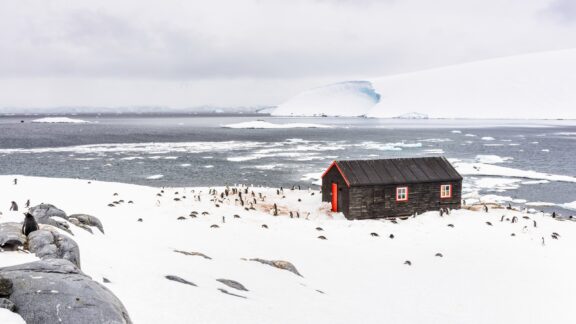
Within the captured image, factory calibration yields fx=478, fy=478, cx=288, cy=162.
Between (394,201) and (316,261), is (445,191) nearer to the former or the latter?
(394,201)

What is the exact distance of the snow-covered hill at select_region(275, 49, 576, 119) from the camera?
521 feet

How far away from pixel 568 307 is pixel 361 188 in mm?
14147

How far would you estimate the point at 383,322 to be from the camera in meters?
15.4

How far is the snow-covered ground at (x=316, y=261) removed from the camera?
13.7 meters

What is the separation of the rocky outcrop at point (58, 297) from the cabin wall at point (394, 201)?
2276cm

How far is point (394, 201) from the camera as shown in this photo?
31.3 metres

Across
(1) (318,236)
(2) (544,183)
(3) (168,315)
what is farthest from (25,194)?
(2) (544,183)

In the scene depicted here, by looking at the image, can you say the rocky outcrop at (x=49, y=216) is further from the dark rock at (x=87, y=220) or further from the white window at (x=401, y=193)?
the white window at (x=401, y=193)

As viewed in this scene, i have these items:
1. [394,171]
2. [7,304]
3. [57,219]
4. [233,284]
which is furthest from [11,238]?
[394,171]

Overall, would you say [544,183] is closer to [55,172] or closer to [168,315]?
[168,315]

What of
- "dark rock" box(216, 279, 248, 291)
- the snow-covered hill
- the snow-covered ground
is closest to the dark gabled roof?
the snow-covered ground

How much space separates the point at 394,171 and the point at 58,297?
26317mm

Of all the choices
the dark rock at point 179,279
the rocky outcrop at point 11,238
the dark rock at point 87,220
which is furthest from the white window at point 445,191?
the rocky outcrop at point 11,238

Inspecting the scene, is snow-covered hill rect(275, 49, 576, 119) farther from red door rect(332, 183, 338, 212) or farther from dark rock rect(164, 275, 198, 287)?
dark rock rect(164, 275, 198, 287)
